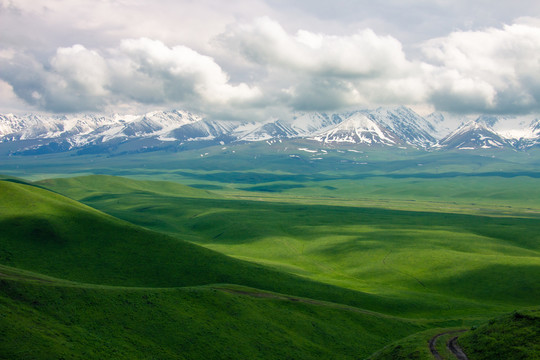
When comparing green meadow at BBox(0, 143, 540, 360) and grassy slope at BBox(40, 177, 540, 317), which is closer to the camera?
green meadow at BBox(0, 143, 540, 360)

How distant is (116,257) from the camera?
4156 inches

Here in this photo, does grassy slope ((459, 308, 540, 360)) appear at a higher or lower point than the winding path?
higher

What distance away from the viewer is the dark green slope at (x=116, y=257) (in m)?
95.8

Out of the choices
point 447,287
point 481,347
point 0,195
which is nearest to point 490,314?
point 447,287

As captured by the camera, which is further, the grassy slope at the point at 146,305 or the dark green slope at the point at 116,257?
the dark green slope at the point at 116,257

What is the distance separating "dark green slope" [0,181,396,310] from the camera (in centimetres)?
9581

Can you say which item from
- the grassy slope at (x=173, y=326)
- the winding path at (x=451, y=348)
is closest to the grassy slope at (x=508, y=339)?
the winding path at (x=451, y=348)

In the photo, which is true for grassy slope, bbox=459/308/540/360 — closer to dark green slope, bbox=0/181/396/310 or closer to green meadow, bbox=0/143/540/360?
green meadow, bbox=0/143/540/360

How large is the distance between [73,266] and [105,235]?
59.6 ft

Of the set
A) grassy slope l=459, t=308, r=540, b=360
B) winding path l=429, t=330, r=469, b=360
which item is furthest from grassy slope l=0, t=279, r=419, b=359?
grassy slope l=459, t=308, r=540, b=360

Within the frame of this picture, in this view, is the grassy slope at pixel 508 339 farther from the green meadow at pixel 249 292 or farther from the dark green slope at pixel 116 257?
the dark green slope at pixel 116 257

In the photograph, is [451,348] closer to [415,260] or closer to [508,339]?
[508,339]

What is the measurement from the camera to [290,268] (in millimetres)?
133125

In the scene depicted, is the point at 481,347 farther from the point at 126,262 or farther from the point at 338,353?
the point at 126,262
